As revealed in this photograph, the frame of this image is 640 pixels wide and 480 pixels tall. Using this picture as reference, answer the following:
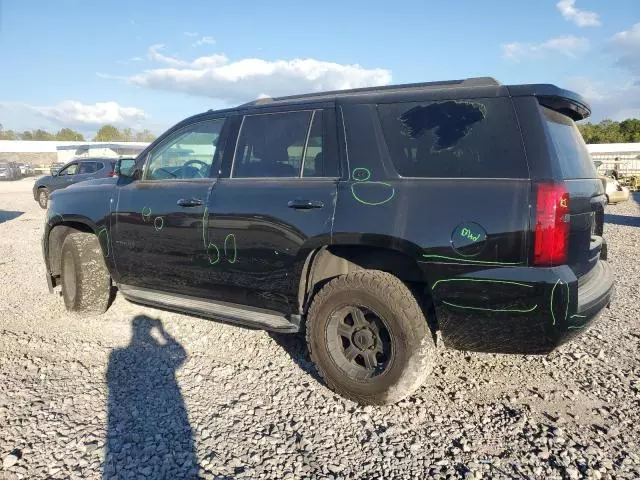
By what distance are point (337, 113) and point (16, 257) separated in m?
7.03

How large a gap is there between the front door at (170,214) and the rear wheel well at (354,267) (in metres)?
0.90

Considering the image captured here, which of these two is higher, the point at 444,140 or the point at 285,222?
the point at 444,140

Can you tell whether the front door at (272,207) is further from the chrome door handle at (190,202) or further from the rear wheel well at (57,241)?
the rear wheel well at (57,241)

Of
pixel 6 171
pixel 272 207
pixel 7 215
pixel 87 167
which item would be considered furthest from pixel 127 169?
pixel 6 171

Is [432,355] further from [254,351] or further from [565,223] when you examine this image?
[254,351]

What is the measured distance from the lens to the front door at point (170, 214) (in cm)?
382

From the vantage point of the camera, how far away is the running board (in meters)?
3.46

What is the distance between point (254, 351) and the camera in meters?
4.04

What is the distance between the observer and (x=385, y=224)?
9.62 ft

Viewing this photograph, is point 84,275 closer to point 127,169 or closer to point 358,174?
point 127,169

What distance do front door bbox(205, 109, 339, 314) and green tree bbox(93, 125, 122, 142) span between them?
85.7 metres

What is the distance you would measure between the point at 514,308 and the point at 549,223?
19.9 inches

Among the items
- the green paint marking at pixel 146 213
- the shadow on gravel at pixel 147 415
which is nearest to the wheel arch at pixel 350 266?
the shadow on gravel at pixel 147 415

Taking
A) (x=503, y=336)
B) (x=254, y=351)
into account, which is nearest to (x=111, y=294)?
(x=254, y=351)
